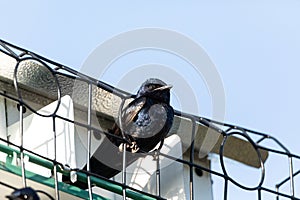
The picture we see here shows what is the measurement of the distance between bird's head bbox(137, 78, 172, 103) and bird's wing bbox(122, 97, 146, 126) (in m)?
0.03

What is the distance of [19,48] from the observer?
152 inches

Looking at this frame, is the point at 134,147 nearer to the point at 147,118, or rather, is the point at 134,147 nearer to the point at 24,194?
the point at 147,118

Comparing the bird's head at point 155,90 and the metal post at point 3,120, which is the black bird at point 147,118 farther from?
the metal post at point 3,120

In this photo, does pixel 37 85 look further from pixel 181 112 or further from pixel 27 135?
pixel 181 112

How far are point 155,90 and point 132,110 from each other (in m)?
0.12

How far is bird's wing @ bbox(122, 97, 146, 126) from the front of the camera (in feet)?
14.3

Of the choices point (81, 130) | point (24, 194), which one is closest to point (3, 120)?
point (81, 130)

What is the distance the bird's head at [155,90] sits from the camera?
4.42 meters

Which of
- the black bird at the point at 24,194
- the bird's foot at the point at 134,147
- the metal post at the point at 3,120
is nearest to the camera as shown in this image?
the black bird at the point at 24,194

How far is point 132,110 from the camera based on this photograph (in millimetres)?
4383

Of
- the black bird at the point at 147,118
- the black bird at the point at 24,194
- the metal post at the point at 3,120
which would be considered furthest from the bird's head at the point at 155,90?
the black bird at the point at 24,194

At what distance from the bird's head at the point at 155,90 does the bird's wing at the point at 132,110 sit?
0.08 feet

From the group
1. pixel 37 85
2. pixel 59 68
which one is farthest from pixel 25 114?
pixel 59 68

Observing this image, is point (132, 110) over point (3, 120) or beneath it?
beneath
